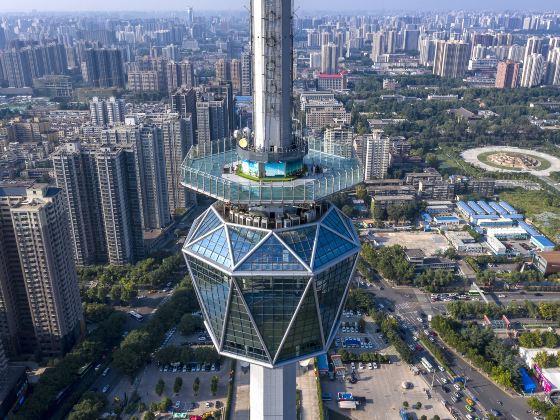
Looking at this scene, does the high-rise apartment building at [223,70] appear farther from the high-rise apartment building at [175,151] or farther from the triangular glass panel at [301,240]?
the triangular glass panel at [301,240]

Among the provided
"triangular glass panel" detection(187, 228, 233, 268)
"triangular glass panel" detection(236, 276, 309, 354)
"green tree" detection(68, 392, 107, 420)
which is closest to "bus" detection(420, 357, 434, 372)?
"triangular glass panel" detection(236, 276, 309, 354)

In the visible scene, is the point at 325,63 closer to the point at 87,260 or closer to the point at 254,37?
the point at 87,260

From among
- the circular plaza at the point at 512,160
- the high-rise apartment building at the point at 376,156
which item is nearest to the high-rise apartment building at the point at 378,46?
the circular plaza at the point at 512,160

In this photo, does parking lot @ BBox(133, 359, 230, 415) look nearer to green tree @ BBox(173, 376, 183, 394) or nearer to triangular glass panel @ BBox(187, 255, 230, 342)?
green tree @ BBox(173, 376, 183, 394)

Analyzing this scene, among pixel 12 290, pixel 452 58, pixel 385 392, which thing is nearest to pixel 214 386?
pixel 385 392

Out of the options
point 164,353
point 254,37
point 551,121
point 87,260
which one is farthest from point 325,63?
point 254,37

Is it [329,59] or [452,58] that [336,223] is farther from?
[452,58]
